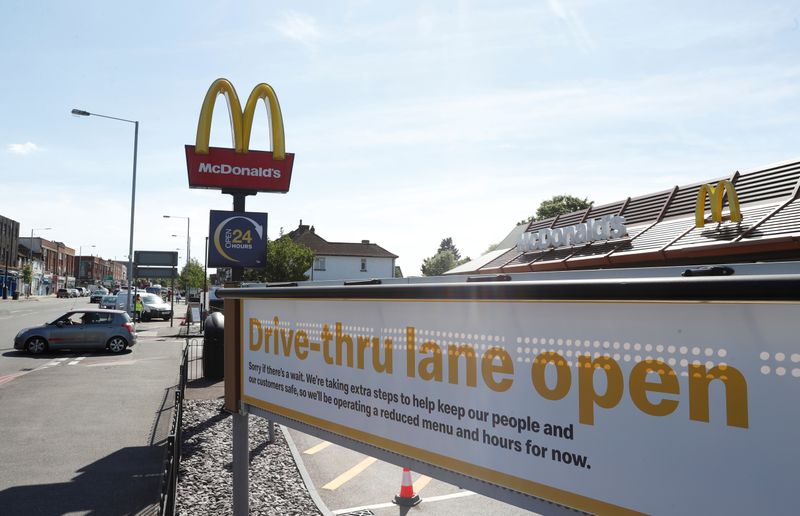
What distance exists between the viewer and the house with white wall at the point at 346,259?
73625mm

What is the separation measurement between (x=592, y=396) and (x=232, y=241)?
790 centimetres

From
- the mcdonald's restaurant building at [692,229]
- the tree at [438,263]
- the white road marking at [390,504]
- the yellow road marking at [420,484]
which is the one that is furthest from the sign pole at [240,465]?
the tree at [438,263]

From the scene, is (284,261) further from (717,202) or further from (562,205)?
(717,202)

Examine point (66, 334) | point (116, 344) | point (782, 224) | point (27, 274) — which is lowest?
point (116, 344)

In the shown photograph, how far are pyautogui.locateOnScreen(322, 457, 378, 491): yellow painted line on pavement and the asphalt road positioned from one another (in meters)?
2.19

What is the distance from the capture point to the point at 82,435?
9805mm

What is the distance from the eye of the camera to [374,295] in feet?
10.9

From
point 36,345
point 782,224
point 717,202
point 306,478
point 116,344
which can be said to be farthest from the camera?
point 116,344

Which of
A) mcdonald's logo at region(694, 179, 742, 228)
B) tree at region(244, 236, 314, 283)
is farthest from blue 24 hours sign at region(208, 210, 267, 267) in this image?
tree at region(244, 236, 314, 283)

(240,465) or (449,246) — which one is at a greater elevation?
(449,246)

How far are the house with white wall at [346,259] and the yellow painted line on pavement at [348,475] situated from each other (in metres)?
63.5

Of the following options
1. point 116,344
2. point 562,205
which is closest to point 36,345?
point 116,344

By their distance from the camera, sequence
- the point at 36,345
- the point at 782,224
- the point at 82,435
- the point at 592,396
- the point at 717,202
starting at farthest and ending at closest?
the point at 717,202 → the point at 36,345 → the point at 782,224 → the point at 82,435 → the point at 592,396

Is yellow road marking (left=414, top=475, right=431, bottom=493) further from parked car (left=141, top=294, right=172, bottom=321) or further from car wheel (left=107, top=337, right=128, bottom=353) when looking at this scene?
parked car (left=141, top=294, right=172, bottom=321)
